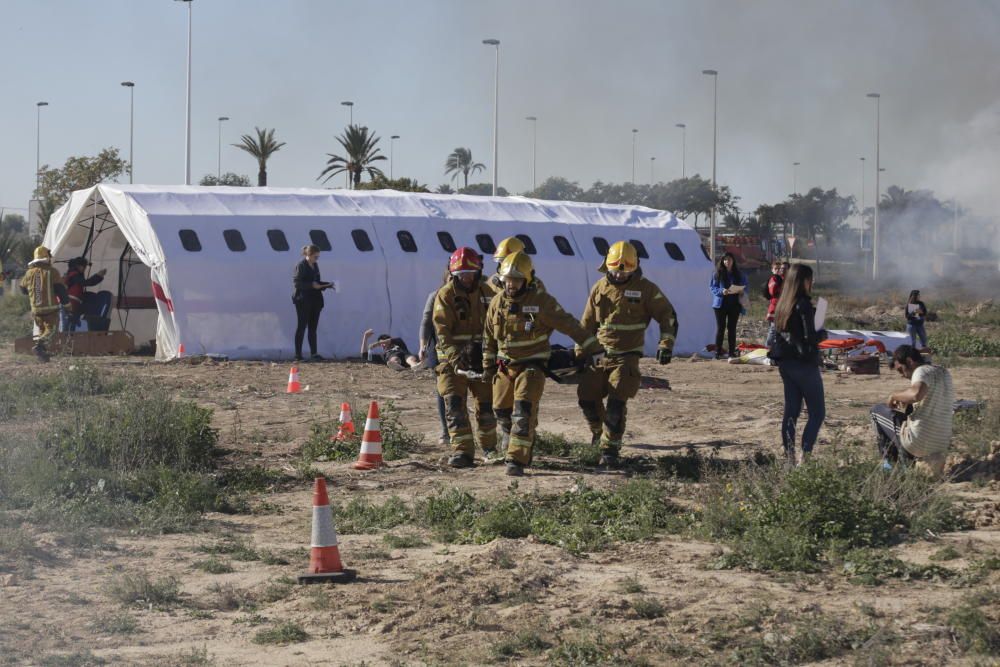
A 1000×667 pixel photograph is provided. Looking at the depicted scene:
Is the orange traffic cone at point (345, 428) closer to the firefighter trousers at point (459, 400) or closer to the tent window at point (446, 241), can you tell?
the firefighter trousers at point (459, 400)

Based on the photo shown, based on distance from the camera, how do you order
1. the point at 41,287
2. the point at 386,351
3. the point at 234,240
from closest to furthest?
the point at 41,287
the point at 386,351
the point at 234,240

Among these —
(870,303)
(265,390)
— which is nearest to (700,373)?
(265,390)

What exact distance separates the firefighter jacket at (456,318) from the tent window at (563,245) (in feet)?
46.8

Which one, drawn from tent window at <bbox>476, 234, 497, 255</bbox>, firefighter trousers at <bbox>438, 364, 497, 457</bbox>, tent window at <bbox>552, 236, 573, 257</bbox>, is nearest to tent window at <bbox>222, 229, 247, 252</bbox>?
tent window at <bbox>476, 234, 497, 255</bbox>

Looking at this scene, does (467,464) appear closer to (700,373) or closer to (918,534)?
(918,534)

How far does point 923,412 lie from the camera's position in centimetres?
Result: 998

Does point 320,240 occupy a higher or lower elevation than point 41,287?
higher

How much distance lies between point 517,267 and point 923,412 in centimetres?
349

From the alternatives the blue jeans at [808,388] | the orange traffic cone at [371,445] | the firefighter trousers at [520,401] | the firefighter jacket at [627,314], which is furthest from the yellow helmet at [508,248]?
the blue jeans at [808,388]

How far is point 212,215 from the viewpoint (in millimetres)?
23125

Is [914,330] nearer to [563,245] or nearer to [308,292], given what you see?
[563,245]

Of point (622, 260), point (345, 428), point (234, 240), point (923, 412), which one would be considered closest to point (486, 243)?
point (234, 240)

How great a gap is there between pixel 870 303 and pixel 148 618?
40562 mm

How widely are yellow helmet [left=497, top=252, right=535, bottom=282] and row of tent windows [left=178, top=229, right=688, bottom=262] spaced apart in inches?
472
